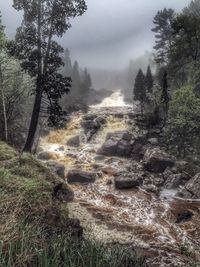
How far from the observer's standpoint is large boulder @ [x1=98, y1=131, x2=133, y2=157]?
111 feet

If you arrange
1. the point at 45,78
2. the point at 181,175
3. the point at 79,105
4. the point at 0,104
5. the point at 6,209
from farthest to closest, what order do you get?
the point at 79,105
the point at 0,104
the point at 181,175
the point at 45,78
the point at 6,209

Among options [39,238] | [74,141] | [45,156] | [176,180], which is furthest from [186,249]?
[74,141]

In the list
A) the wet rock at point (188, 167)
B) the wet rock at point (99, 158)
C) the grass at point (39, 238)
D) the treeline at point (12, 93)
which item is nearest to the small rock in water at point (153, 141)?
the wet rock at point (99, 158)

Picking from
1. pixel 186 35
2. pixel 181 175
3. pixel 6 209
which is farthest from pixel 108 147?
pixel 6 209

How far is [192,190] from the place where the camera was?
2178cm

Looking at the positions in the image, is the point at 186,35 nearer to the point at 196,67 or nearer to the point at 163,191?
the point at 196,67

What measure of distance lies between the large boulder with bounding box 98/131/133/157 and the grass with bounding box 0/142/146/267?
24.2 m

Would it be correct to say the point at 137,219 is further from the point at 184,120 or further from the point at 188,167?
the point at 184,120

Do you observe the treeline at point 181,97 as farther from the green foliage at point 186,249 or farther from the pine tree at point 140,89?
the green foliage at point 186,249

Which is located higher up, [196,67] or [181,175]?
[196,67]

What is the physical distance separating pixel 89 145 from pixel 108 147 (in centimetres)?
355

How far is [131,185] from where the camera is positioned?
22.7m

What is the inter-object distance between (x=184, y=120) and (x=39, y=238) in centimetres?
2586

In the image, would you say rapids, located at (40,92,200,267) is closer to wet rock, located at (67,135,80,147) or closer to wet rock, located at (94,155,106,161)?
wet rock, located at (94,155,106,161)
